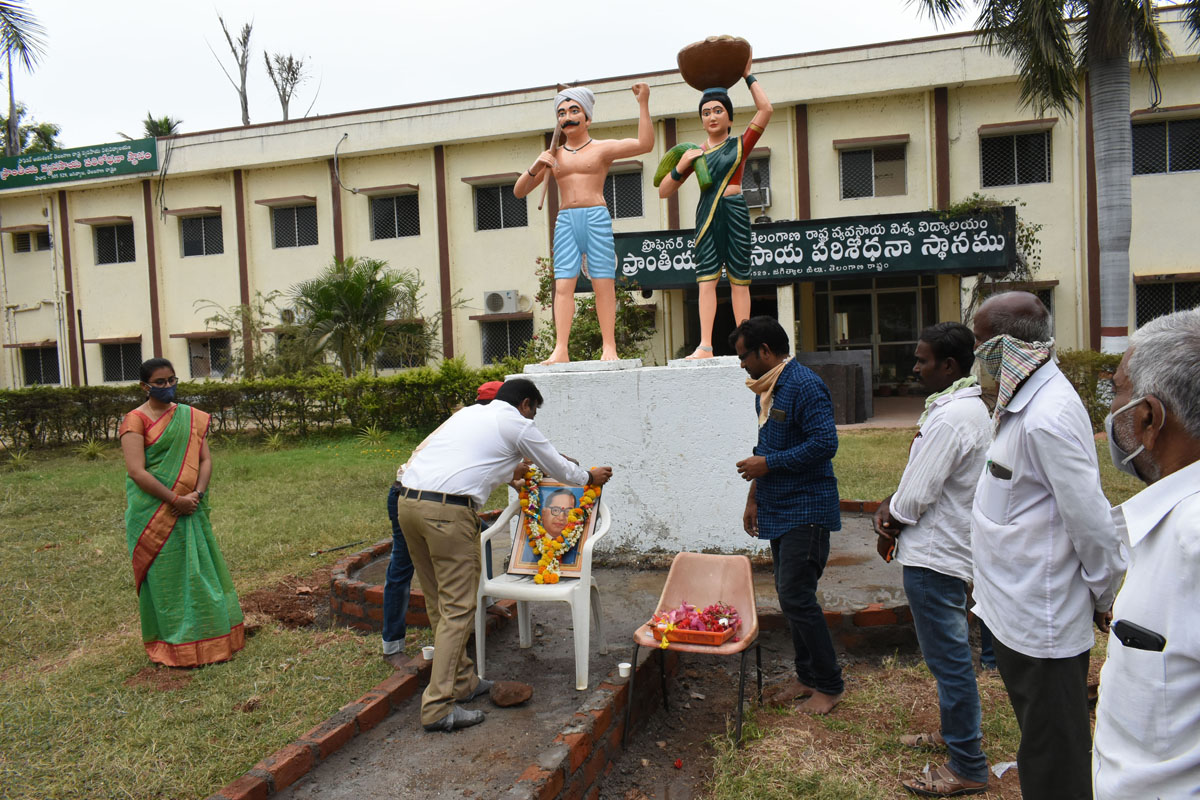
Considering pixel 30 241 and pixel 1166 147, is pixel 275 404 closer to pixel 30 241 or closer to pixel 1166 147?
pixel 30 241

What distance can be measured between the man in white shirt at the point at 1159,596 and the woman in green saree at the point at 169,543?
4.11 meters

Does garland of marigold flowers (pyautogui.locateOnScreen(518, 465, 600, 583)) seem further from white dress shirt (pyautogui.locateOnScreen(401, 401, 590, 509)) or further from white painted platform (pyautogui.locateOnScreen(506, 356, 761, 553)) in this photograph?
white painted platform (pyautogui.locateOnScreen(506, 356, 761, 553))

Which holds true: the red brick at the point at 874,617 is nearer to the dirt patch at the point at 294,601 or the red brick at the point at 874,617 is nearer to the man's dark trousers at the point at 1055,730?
the man's dark trousers at the point at 1055,730

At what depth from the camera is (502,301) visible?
16.7 meters

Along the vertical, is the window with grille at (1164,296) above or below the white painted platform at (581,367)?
above

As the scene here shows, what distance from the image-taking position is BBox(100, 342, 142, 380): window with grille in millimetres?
18984

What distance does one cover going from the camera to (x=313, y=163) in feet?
58.2

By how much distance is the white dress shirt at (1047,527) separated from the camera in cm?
209

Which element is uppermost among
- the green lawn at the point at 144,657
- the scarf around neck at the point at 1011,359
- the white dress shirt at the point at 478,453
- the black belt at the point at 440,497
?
the scarf around neck at the point at 1011,359

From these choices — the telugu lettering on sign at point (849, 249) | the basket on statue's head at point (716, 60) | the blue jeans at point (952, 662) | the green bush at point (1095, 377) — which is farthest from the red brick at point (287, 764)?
the telugu lettering on sign at point (849, 249)

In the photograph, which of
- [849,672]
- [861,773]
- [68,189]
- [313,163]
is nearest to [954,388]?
[861,773]

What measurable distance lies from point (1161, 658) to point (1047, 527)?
90 centimetres

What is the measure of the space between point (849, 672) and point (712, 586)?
0.84 meters

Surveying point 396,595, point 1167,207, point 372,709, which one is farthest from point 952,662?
point 1167,207
